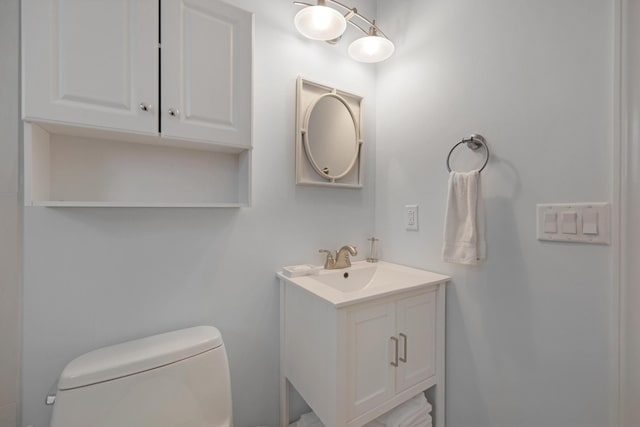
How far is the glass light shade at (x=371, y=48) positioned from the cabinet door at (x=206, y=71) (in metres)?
Answer: 0.59

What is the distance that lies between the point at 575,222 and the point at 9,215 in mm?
1868

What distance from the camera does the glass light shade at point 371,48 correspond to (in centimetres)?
138

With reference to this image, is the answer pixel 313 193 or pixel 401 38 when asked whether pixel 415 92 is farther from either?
pixel 313 193

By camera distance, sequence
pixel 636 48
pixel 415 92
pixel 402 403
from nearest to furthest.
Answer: pixel 636 48
pixel 402 403
pixel 415 92

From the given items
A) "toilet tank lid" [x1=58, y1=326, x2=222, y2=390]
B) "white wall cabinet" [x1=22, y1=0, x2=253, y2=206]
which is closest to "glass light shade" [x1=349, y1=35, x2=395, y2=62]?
"white wall cabinet" [x1=22, y1=0, x2=253, y2=206]

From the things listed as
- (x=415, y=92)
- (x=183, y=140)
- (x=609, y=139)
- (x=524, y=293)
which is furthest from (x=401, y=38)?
(x=524, y=293)

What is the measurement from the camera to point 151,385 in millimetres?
870

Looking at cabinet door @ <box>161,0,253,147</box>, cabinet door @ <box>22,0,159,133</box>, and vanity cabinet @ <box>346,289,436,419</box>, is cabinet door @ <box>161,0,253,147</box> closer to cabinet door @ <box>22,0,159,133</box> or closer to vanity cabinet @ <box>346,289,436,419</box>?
cabinet door @ <box>22,0,159,133</box>

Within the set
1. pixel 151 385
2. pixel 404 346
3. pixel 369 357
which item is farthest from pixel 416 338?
pixel 151 385

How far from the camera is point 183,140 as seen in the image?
3.20 ft

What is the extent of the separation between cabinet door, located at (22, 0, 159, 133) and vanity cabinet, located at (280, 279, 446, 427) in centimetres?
92

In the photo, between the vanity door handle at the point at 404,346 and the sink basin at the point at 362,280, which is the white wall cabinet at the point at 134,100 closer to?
the sink basin at the point at 362,280

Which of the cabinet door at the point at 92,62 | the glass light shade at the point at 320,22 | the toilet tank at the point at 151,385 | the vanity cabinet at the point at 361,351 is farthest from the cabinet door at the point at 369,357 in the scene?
the glass light shade at the point at 320,22

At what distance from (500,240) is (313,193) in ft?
2.91
